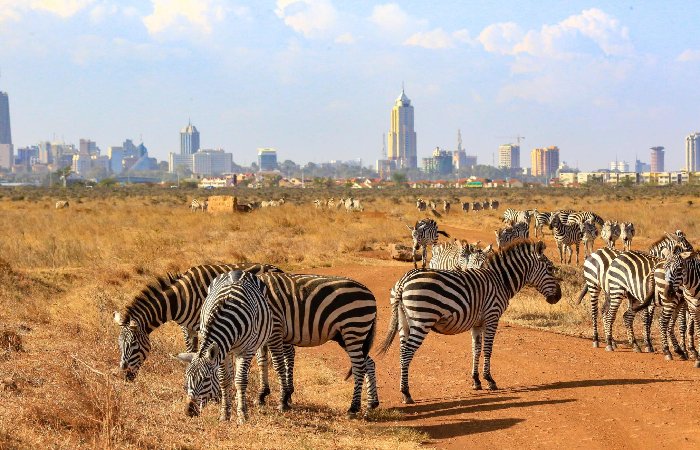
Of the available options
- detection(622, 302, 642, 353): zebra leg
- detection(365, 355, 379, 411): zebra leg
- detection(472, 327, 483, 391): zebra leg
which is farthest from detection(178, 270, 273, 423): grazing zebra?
detection(622, 302, 642, 353): zebra leg

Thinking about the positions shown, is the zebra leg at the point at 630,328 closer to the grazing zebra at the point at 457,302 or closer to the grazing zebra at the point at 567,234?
the grazing zebra at the point at 457,302

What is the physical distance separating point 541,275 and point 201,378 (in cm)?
641

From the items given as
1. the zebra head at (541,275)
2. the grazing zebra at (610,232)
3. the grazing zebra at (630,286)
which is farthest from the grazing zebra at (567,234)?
the zebra head at (541,275)

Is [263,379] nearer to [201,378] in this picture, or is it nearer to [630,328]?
[201,378]

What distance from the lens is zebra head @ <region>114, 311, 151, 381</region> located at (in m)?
10.7

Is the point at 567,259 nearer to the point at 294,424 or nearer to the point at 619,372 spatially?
the point at 619,372

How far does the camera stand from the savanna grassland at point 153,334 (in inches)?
352

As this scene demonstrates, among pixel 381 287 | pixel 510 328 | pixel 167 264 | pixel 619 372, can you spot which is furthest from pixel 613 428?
pixel 167 264

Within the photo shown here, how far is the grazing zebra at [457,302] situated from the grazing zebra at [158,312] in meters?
2.11

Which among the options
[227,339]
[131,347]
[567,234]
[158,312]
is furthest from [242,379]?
[567,234]

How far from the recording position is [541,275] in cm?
1353

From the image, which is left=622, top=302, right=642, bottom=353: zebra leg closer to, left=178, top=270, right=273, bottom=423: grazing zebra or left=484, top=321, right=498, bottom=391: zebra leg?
left=484, top=321, right=498, bottom=391: zebra leg

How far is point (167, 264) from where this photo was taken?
2475cm

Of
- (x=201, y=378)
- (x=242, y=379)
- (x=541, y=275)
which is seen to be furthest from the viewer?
(x=541, y=275)
